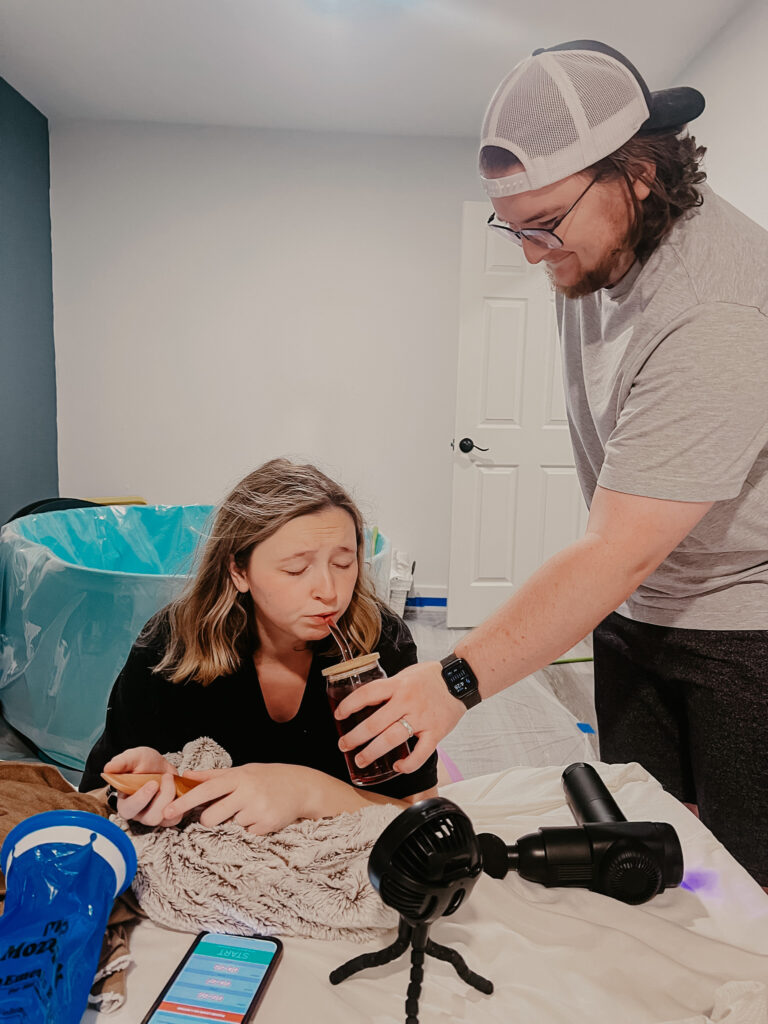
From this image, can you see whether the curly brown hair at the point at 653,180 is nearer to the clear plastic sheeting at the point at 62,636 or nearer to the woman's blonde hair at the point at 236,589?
the woman's blonde hair at the point at 236,589

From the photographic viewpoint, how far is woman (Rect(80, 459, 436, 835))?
3.85 ft

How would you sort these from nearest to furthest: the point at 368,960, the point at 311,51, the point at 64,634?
the point at 368,960
the point at 64,634
the point at 311,51

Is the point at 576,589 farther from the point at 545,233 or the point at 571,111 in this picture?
the point at 571,111

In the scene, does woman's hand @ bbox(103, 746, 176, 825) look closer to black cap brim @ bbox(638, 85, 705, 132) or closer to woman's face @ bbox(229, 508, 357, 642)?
woman's face @ bbox(229, 508, 357, 642)

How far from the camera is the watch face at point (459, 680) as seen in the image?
94cm

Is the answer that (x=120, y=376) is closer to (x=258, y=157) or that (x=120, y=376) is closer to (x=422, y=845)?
(x=258, y=157)

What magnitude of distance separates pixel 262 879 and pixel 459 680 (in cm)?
33

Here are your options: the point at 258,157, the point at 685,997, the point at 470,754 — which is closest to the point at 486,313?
the point at 258,157

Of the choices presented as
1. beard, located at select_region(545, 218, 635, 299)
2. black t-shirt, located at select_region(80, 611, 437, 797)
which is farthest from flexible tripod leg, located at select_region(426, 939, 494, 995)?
beard, located at select_region(545, 218, 635, 299)

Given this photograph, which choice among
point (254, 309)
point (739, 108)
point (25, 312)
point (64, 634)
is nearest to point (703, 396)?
point (64, 634)

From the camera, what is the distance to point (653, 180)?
1.02 meters

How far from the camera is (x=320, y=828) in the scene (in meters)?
0.95

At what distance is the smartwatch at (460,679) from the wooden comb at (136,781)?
36 centimetres

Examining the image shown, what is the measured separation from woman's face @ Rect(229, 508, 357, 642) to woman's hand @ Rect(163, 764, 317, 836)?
9.4 inches
